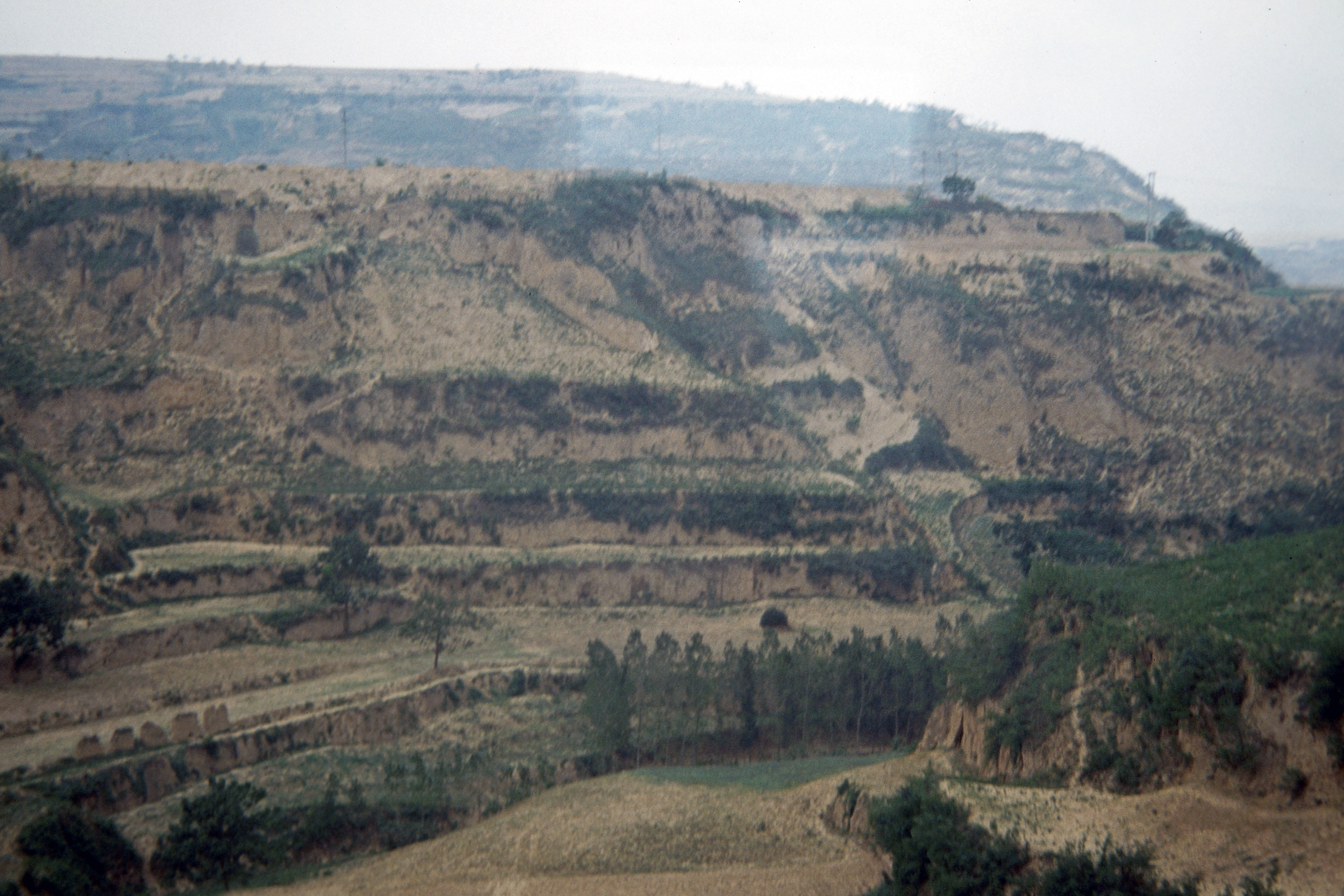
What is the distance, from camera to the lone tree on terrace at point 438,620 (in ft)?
142

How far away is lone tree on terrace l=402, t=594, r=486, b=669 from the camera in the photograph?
43188mm

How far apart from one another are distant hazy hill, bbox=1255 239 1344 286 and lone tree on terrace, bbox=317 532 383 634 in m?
38.6

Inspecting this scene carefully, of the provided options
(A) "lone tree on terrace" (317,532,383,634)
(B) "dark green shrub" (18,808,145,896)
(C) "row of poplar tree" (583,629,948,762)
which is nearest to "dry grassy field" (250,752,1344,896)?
(B) "dark green shrub" (18,808,145,896)

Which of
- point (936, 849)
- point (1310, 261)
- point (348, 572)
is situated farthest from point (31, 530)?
point (1310, 261)

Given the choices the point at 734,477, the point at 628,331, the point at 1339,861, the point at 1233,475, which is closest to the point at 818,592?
the point at 734,477

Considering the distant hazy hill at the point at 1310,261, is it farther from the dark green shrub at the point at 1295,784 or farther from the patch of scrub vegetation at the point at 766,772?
the dark green shrub at the point at 1295,784

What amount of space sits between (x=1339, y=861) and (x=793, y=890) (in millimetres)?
9451

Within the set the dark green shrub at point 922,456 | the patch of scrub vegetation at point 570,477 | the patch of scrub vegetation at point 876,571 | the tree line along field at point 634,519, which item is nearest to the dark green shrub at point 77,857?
the tree line along field at point 634,519

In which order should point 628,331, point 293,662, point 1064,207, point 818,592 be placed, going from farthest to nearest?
point 1064,207 → point 628,331 → point 818,592 → point 293,662

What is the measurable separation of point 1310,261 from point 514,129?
70.5 metres

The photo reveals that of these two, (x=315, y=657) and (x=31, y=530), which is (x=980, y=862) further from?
(x=31, y=530)

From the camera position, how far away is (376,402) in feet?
173

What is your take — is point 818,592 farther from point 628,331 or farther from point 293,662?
point 293,662

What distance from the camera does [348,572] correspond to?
4622 cm
